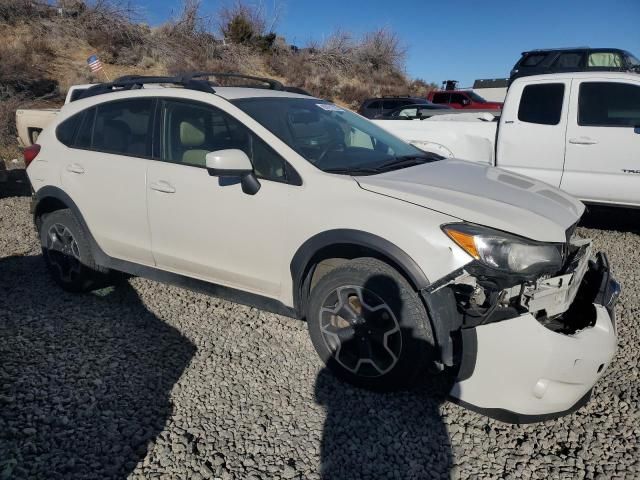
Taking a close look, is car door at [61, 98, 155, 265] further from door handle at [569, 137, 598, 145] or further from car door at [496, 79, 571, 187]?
door handle at [569, 137, 598, 145]

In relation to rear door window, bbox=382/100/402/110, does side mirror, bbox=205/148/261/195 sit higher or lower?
lower

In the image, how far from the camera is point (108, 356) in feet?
10.7

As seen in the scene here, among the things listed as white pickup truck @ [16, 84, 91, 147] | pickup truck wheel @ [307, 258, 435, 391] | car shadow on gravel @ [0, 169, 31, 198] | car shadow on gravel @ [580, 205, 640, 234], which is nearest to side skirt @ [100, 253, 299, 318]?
pickup truck wheel @ [307, 258, 435, 391]

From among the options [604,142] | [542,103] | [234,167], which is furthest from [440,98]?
[234,167]

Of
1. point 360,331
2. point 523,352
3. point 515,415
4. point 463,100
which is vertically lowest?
point 515,415

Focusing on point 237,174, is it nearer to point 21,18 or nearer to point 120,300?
point 120,300

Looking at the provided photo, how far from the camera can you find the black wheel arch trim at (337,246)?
97.8 inches

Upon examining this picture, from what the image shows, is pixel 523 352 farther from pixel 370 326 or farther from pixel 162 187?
pixel 162 187

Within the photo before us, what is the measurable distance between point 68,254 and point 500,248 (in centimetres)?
346

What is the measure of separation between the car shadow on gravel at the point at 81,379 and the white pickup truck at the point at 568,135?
458 cm

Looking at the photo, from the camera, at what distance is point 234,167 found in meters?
2.87

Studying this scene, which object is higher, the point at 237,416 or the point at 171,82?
the point at 171,82

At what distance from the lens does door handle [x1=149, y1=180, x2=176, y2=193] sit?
3354 millimetres

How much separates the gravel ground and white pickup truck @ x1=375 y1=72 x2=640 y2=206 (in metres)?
2.56
